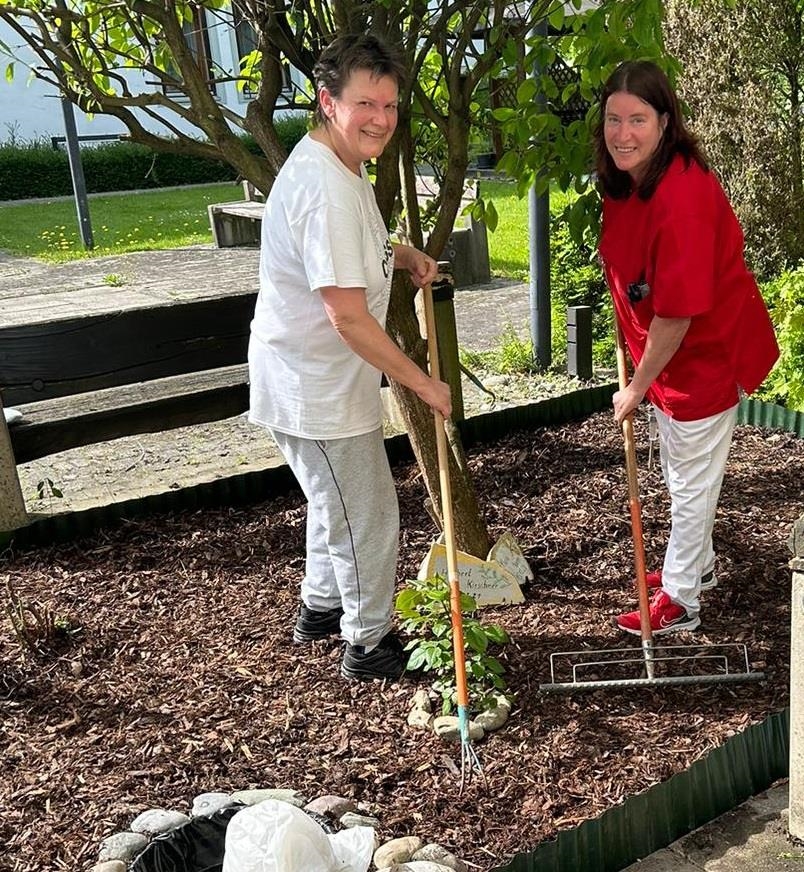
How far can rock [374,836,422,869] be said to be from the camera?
260 cm

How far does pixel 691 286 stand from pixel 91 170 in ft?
68.0

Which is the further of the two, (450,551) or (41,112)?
(41,112)

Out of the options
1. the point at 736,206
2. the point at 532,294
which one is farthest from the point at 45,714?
the point at 736,206

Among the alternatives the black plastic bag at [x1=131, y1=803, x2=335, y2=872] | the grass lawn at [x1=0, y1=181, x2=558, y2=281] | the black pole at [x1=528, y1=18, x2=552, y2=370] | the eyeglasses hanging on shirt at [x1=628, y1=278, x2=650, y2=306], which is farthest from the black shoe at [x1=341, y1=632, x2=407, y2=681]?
the grass lawn at [x1=0, y1=181, x2=558, y2=281]

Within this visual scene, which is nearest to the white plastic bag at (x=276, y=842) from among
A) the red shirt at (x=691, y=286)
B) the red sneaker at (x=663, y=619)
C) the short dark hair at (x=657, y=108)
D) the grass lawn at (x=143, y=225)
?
the red sneaker at (x=663, y=619)

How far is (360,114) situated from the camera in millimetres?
2936

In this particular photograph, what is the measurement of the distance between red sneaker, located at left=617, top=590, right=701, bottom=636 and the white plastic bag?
156cm

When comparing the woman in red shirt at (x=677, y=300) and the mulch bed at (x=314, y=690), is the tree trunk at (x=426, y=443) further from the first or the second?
the woman in red shirt at (x=677, y=300)

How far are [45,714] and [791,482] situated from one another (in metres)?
3.47

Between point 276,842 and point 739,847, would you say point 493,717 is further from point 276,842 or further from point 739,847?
point 276,842

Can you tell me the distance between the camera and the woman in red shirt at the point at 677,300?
10.2 feet

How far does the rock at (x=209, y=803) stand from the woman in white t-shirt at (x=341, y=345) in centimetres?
76

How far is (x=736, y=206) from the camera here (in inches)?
295

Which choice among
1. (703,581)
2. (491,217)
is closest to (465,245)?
(491,217)
